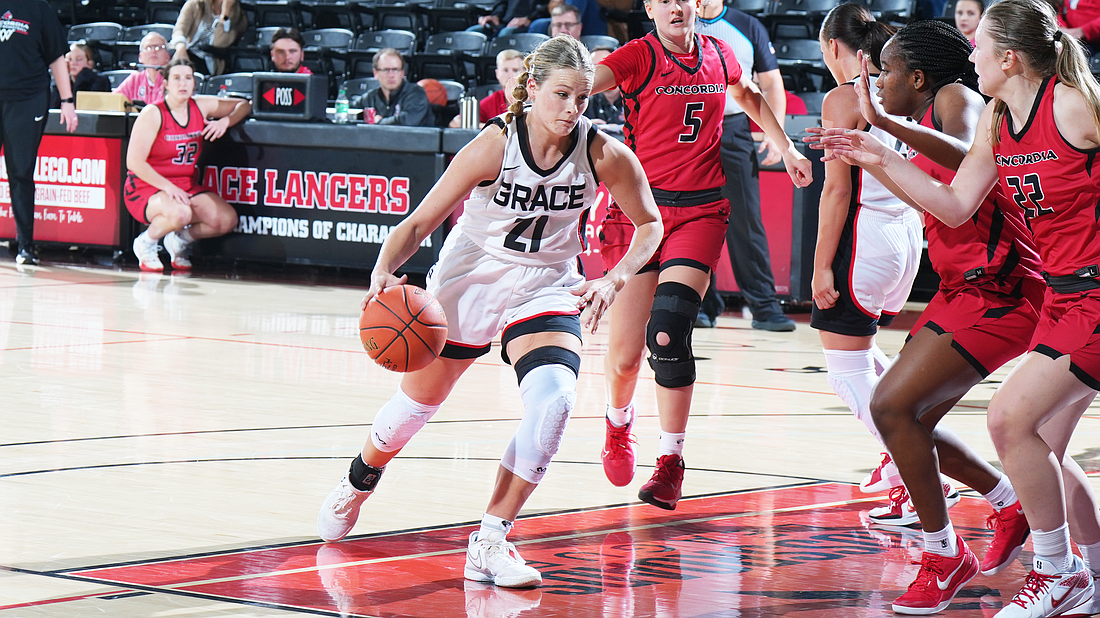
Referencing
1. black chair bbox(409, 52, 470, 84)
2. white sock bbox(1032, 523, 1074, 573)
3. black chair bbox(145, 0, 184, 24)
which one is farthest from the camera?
black chair bbox(145, 0, 184, 24)

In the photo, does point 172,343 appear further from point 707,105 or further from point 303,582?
point 303,582

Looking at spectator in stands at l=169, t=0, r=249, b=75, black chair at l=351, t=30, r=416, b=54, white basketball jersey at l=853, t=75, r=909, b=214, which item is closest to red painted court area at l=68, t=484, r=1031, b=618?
white basketball jersey at l=853, t=75, r=909, b=214

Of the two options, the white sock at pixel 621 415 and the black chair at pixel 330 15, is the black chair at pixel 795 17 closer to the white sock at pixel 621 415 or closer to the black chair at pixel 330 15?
the black chair at pixel 330 15

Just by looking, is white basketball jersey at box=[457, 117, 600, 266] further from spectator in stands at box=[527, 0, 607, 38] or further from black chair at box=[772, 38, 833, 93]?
black chair at box=[772, 38, 833, 93]

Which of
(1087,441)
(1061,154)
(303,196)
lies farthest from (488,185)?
(303,196)

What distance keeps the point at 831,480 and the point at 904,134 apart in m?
1.76

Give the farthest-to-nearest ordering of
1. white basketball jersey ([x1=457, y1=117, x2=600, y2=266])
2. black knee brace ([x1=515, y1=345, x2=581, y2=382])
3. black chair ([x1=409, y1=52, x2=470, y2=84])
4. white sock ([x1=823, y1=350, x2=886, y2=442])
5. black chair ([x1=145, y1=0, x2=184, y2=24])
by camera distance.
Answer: black chair ([x1=145, y1=0, x2=184, y2=24])
black chair ([x1=409, y1=52, x2=470, y2=84])
white sock ([x1=823, y1=350, x2=886, y2=442])
white basketball jersey ([x1=457, y1=117, x2=600, y2=266])
black knee brace ([x1=515, y1=345, x2=581, y2=382])

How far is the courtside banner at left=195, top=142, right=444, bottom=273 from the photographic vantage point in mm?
10727

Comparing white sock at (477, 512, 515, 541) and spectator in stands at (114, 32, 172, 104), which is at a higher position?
white sock at (477, 512, 515, 541)

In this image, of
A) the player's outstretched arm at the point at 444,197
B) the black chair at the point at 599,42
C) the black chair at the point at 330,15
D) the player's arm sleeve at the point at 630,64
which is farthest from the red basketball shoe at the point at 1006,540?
the black chair at the point at 330,15

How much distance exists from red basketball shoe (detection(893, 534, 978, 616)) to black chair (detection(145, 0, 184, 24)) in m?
15.0

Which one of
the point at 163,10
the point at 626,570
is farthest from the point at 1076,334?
the point at 163,10

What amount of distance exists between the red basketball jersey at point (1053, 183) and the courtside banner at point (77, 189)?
954 centimetres

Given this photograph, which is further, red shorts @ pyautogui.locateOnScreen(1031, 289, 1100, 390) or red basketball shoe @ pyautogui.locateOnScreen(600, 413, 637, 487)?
red basketball shoe @ pyautogui.locateOnScreen(600, 413, 637, 487)
